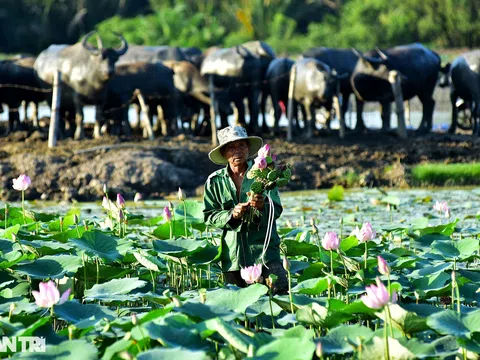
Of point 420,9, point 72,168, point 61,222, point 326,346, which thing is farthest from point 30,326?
point 420,9

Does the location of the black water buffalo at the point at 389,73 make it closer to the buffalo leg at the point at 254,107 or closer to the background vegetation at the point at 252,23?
the buffalo leg at the point at 254,107

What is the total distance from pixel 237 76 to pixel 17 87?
3588mm

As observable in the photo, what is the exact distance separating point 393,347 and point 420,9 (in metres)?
35.9

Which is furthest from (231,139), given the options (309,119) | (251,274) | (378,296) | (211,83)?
(309,119)

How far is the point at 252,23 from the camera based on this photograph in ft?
132

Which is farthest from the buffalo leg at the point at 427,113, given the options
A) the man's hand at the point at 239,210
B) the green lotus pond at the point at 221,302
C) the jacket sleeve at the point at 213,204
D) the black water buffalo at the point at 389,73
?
→ the man's hand at the point at 239,210

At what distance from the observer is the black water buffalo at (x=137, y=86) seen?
15.9 m

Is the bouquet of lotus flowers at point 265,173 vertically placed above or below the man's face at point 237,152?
below

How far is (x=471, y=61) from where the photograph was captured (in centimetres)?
1692

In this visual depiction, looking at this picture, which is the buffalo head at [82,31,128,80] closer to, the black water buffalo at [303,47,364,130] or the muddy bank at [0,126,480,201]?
the muddy bank at [0,126,480,201]

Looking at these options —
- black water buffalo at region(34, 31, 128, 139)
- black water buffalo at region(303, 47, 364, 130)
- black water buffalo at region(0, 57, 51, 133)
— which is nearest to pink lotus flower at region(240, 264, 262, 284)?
black water buffalo at region(34, 31, 128, 139)

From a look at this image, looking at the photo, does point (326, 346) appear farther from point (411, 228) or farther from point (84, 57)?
point (84, 57)

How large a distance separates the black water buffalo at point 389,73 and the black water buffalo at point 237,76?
1.68m

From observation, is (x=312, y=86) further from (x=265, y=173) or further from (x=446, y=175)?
(x=265, y=173)
